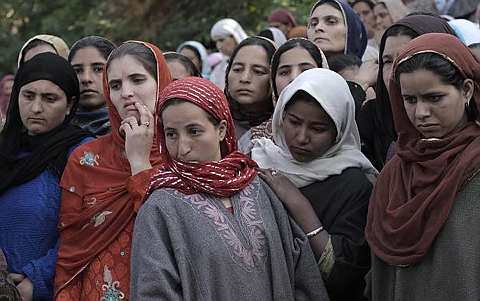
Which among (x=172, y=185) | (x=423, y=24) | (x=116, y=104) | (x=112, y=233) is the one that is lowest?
(x=112, y=233)

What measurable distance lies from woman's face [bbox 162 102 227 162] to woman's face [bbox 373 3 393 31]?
352cm

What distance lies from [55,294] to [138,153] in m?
0.70

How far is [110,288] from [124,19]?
32.7ft

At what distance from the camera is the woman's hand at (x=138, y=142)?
3.74 m

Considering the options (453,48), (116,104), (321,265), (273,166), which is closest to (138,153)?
(116,104)

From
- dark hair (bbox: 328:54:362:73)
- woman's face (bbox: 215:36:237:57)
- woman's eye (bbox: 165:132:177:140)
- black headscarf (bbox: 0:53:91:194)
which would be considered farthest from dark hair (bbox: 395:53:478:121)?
woman's face (bbox: 215:36:237:57)

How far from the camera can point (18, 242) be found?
3916 mm

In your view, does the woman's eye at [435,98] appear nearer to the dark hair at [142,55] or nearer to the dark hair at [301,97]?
the dark hair at [301,97]

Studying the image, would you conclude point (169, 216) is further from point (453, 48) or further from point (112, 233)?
point (453, 48)

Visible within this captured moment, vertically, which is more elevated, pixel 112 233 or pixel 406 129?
pixel 406 129

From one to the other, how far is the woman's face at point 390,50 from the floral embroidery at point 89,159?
131cm

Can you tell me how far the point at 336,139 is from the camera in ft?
12.2

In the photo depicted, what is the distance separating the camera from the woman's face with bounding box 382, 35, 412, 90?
3.88 meters

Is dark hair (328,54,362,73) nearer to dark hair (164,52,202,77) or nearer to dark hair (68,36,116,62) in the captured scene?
dark hair (164,52,202,77)
